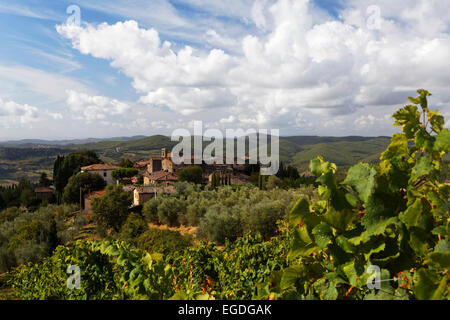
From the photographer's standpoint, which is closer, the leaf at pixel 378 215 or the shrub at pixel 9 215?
the leaf at pixel 378 215

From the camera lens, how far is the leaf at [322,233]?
4.20ft

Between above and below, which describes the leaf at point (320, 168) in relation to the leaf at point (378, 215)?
above

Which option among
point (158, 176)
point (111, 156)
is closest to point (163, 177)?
point (158, 176)

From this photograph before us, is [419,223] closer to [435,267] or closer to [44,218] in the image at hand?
[435,267]

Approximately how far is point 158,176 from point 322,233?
45.9 m

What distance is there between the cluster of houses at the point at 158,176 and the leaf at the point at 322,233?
3194 cm

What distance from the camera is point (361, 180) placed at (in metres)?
1.22

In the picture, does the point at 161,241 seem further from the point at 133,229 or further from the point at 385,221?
the point at 385,221

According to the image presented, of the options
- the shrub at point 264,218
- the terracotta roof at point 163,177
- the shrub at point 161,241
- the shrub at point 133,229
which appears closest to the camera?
the shrub at point 161,241

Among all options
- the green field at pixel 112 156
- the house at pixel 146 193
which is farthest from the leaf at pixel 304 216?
the green field at pixel 112 156

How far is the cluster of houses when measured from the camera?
3394cm

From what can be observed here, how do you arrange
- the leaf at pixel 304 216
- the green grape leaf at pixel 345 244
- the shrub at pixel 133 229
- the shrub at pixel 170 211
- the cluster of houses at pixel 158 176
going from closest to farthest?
the green grape leaf at pixel 345 244 < the leaf at pixel 304 216 < the shrub at pixel 133 229 < the shrub at pixel 170 211 < the cluster of houses at pixel 158 176

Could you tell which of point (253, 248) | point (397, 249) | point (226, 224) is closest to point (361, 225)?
point (397, 249)

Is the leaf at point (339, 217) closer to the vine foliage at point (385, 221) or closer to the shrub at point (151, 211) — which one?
the vine foliage at point (385, 221)
